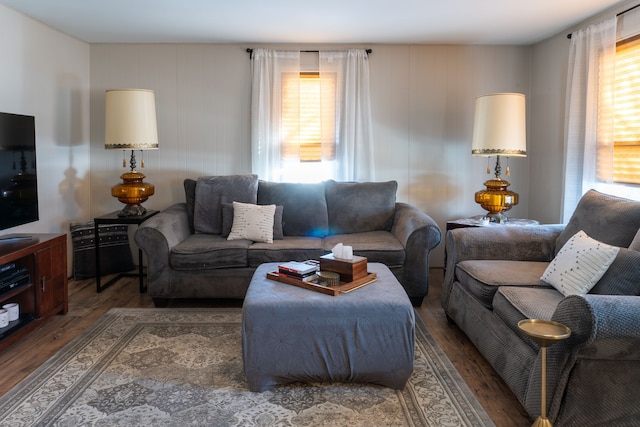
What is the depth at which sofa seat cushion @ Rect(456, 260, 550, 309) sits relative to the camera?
2.67 m

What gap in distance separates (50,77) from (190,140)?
1264 mm

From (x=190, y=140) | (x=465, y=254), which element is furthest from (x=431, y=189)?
(x=190, y=140)

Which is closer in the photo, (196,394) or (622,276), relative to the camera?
(622,276)

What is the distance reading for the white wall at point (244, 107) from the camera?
470 cm

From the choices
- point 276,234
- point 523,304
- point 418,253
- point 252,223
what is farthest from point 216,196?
point 523,304

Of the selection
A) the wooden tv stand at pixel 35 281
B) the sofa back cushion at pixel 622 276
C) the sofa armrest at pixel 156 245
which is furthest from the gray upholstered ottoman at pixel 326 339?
the wooden tv stand at pixel 35 281

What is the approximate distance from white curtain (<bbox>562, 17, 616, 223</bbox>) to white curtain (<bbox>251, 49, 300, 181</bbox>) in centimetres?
236

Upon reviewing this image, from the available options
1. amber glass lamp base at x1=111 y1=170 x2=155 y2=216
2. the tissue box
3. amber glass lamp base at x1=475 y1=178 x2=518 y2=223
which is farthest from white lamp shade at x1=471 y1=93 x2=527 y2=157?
amber glass lamp base at x1=111 y1=170 x2=155 y2=216

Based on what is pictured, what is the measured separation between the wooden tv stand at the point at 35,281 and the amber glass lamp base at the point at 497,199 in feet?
10.7

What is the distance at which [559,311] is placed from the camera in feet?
6.35

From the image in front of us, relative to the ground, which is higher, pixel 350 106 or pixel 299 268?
pixel 350 106

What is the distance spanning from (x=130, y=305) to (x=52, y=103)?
72.4 inches

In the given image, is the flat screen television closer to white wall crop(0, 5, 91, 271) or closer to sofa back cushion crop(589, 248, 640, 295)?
white wall crop(0, 5, 91, 271)

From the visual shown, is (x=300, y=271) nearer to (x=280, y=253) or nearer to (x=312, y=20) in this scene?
(x=280, y=253)
